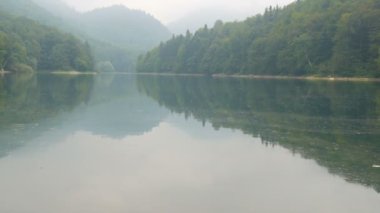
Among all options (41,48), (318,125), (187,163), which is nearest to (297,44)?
(41,48)

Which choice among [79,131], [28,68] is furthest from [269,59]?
[79,131]

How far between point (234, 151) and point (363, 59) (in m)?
86.1

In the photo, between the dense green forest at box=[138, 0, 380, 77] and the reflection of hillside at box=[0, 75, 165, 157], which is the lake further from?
the dense green forest at box=[138, 0, 380, 77]

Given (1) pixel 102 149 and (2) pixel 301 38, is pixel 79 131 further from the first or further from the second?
(2) pixel 301 38

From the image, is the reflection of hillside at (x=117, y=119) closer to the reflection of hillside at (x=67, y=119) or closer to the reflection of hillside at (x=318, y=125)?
the reflection of hillside at (x=67, y=119)

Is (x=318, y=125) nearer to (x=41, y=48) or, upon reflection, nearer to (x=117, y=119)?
(x=117, y=119)

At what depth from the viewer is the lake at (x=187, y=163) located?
12.2 metres

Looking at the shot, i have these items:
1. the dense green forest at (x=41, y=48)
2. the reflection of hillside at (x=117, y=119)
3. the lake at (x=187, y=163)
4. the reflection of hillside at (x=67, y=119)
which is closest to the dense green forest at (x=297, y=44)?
the dense green forest at (x=41, y=48)

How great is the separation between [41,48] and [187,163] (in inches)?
6373

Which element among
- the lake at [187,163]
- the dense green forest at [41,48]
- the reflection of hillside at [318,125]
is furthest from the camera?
the dense green forest at [41,48]

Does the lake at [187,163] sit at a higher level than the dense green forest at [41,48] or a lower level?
lower

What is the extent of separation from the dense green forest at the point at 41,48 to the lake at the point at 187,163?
115 meters

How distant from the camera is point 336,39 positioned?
10456 cm

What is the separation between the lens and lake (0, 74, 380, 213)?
479 inches
